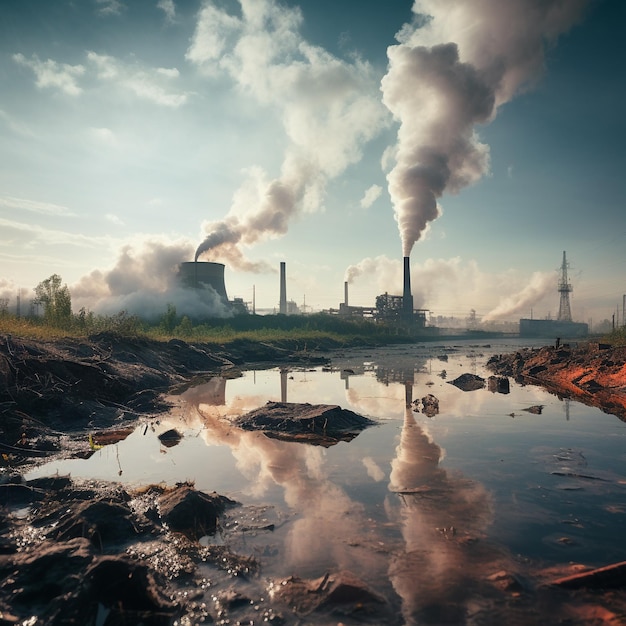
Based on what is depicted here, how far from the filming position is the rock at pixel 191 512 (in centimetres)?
468

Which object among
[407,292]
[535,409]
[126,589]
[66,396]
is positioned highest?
[407,292]

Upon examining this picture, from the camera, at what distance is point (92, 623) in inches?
121

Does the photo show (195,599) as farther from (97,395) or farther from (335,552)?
(97,395)

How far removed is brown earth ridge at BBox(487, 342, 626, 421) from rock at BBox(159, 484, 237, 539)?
10.7 m

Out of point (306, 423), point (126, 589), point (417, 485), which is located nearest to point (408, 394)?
point (306, 423)

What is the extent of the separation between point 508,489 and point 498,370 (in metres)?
20.1

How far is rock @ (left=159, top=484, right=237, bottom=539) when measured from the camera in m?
4.68

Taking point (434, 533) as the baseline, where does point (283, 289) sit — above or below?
above

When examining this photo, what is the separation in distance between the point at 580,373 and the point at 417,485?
51.2 ft

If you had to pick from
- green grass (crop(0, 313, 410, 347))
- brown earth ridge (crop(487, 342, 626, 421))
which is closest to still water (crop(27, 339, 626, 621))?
brown earth ridge (crop(487, 342, 626, 421))

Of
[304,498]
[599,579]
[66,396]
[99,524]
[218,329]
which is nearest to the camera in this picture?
[599,579]

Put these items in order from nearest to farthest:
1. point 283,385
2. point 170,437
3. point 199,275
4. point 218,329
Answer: point 170,437 → point 283,385 → point 218,329 → point 199,275

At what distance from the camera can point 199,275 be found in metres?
49.9

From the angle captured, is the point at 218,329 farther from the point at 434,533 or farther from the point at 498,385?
Result: the point at 434,533
